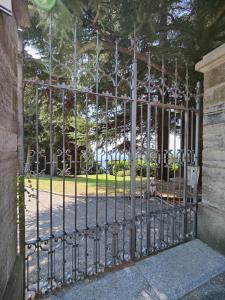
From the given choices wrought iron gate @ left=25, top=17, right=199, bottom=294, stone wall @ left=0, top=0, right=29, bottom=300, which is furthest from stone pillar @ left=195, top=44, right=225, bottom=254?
stone wall @ left=0, top=0, right=29, bottom=300

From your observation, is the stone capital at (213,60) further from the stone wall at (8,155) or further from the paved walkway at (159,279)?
the paved walkway at (159,279)

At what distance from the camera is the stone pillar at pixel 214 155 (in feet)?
12.4

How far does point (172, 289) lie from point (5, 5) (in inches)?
121

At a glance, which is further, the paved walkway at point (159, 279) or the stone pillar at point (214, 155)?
the stone pillar at point (214, 155)

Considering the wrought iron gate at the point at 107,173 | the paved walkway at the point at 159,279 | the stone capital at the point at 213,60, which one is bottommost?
the paved walkway at the point at 159,279

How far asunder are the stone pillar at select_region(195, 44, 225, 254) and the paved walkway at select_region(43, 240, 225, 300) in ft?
1.25

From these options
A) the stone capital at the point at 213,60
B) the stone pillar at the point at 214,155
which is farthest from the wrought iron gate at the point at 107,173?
the stone capital at the point at 213,60

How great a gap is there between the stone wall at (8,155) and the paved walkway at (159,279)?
700mm

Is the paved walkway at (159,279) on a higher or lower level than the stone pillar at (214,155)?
lower

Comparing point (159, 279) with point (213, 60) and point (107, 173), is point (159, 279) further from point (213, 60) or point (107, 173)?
point (213, 60)

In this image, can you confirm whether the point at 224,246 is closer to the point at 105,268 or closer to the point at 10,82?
the point at 105,268

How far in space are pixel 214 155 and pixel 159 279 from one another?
192cm

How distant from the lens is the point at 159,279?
10.1 ft

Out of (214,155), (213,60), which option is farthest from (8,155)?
(213,60)
